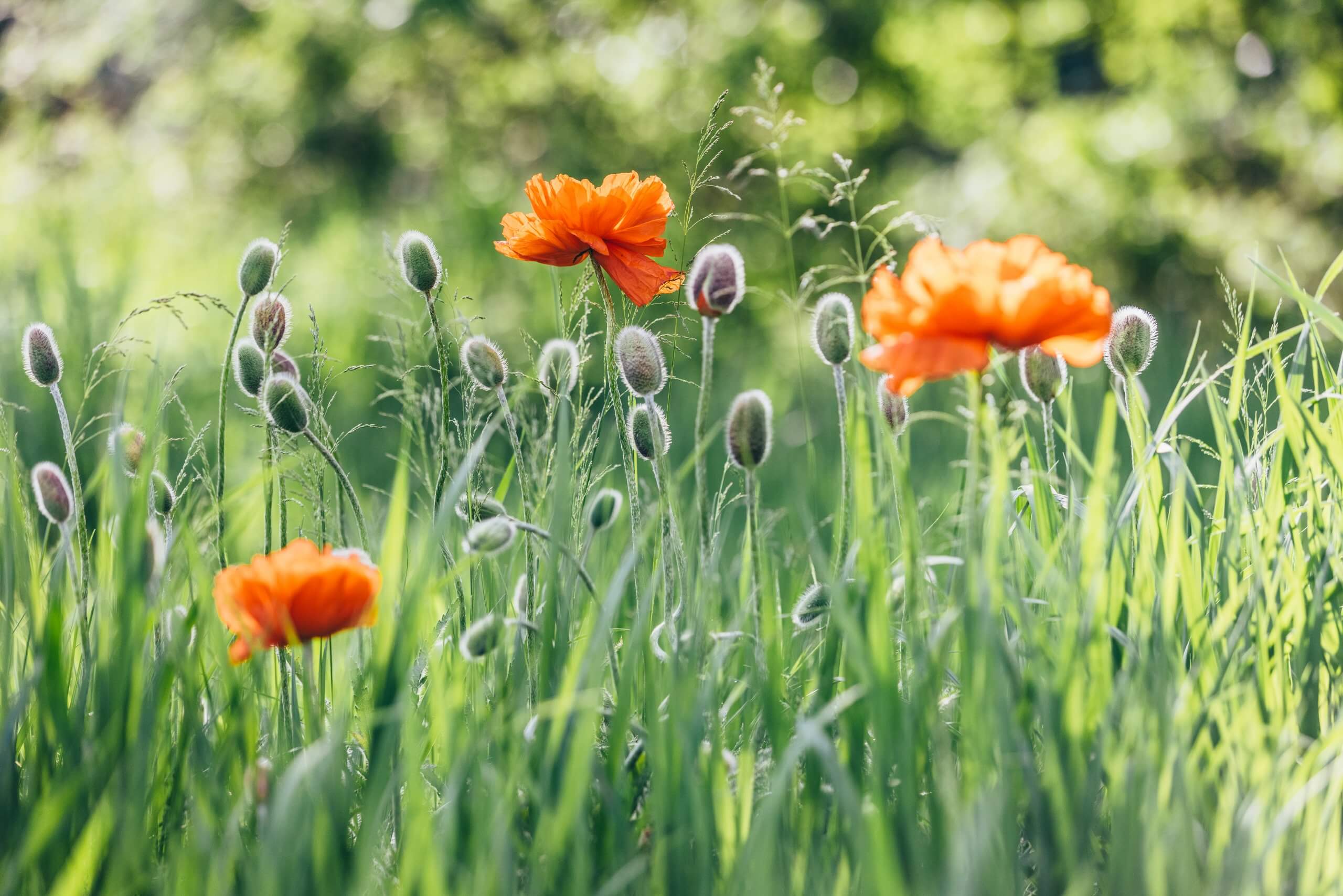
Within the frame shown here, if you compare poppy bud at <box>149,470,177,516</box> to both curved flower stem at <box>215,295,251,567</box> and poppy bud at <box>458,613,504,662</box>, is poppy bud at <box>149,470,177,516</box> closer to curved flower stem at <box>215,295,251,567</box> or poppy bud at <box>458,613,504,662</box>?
curved flower stem at <box>215,295,251,567</box>

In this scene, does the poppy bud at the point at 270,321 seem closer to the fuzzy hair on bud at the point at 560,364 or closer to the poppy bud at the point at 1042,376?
the fuzzy hair on bud at the point at 560,364

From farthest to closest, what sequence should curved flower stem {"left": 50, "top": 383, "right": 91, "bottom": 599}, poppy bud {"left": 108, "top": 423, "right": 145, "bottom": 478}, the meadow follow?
curved flower stem {"left": 50, "top": 383, "right": 91, "bottom": 599} → poppy bud {"left": 108, "top": 423, "right": 145, "bottom": 478} → the meadow

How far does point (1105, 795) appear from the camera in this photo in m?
0.99

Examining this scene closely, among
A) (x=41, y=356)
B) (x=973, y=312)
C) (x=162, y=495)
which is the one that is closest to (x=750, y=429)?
(x=973, y=312)

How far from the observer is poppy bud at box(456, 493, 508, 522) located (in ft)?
3.84

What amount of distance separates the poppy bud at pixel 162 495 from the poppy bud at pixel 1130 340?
3.44 feet

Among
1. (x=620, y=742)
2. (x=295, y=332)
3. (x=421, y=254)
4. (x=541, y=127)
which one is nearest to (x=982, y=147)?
(x=541, y=127)

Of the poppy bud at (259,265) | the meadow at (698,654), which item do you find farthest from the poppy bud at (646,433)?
the poppy bud at (259,265)

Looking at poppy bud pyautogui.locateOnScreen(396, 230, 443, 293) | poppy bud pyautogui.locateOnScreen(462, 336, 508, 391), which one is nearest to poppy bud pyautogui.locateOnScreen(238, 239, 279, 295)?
poppy bud pyautogui.locateOnScreen(396, 230, 443, 293)

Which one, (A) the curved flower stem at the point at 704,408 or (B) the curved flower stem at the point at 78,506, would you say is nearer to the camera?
(A) the curved flower stem at the point at 704,408

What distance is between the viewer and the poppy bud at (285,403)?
1.15 m

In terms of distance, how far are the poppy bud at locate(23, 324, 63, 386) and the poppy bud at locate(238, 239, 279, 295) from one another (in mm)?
223

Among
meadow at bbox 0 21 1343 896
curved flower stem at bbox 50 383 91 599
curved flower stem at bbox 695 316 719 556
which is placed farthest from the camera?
curved flower stem at bbox 50 383 91 599

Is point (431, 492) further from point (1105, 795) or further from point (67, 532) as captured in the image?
point (1105, 795)
